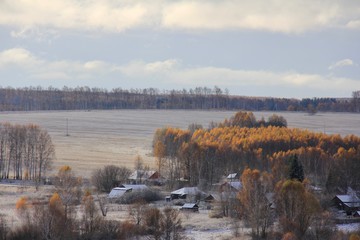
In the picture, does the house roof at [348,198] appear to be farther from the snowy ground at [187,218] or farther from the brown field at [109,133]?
the brown field at [109,133]

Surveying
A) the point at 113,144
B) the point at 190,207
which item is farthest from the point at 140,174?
the point at 113,144

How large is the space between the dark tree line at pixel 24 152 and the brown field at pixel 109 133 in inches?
83.1

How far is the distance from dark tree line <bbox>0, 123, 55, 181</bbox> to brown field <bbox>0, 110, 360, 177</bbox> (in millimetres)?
2111

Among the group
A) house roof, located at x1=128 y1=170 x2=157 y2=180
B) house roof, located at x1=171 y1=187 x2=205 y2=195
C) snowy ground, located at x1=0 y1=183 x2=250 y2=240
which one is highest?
house roof, located at x1=128 y1=170 x2=157 y2=180

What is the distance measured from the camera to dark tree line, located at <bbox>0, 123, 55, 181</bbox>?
68.9 meters

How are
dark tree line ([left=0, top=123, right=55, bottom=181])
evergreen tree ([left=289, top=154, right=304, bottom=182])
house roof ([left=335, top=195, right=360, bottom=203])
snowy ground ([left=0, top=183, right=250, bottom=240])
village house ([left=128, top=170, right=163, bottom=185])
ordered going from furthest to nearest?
dark tree line ([left=0, top=123, right=55, bottom=181]) < village house ([left=128, top=170, right=163, bottom=185]) < evergreen tree ([left=289, top=154, right=304, bottom=182]) < house roof ([left=335, top=195, right=360, bottom=203]) < snowy ground ([left=0, top=183, right=250, bottom=240])

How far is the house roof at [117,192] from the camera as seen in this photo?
5494 centimetres

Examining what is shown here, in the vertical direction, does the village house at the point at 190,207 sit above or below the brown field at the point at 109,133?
below

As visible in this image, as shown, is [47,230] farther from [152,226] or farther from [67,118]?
[67,118]

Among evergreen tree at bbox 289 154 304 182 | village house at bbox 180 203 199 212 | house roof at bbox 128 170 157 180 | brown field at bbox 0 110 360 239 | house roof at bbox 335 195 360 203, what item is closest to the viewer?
brown field at bbox 0 110 360 239

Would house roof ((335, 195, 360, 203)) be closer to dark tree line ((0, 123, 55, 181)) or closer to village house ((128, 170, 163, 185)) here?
village house ((128, 170, 163, 185))

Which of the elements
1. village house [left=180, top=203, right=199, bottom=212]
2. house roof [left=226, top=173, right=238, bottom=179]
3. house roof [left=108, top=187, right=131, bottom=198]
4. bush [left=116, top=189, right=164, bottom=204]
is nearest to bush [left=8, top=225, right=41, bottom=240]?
village house [left=180, top=203, right=199, bottom=212]

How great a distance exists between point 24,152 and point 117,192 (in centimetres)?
2108

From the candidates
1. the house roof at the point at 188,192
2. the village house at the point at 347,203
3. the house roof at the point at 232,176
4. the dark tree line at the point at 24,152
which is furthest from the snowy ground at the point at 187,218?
the house roof at the point at 232,176
